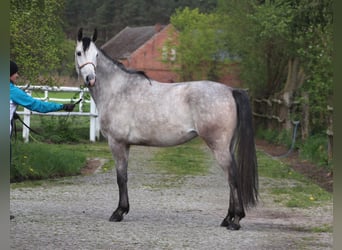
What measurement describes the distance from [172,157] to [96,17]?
5.59m


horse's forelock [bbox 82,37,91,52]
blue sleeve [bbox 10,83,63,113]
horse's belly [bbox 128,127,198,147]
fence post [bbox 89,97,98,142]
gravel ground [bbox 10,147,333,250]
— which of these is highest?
horse's forelock [bbox 82,37,91,52]

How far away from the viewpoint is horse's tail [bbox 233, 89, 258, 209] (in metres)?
5.64

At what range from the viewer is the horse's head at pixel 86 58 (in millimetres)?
6098

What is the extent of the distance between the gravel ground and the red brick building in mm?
19083

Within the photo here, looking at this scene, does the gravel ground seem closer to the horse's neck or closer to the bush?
the bush

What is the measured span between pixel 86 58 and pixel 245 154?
6.24 ft

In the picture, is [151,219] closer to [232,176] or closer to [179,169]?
[232,176]

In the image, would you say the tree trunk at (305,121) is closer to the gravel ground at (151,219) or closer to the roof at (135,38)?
the gravel ground at (151,219)

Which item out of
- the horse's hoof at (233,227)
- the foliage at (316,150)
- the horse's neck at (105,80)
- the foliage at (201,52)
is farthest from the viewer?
the foliage at (201,52)

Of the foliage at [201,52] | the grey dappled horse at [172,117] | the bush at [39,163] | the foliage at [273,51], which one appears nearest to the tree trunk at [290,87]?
the foliage at [273,51]

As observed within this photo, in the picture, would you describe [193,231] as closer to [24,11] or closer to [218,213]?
[218,213]

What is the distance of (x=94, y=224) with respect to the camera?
579 centimetres

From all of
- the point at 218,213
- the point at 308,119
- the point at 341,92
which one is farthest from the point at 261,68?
the point at 341,92

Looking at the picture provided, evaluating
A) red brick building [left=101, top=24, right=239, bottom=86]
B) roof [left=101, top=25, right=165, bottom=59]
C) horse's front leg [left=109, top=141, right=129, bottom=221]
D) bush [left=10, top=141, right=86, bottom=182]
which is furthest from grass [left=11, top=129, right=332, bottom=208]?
roof [left=101, top=25, right=165, bottom=59]
